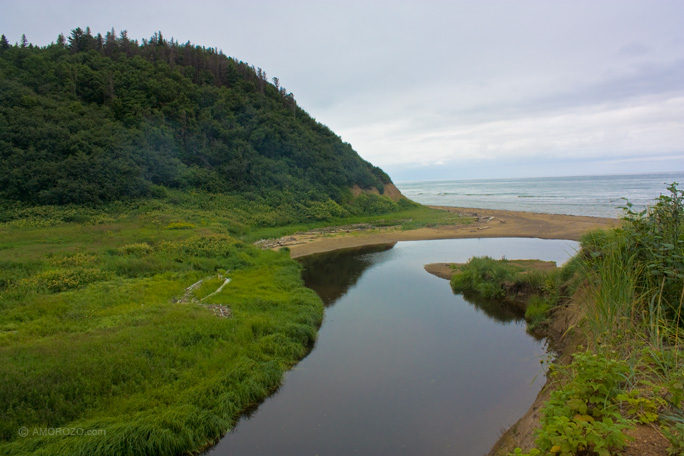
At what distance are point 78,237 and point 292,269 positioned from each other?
12.9m

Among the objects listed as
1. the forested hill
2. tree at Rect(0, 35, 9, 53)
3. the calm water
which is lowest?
the calm water

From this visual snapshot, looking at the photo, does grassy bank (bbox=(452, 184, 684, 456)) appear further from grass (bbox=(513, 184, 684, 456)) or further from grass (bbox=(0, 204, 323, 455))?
grass (bbox=(0, 204, 323, 455))

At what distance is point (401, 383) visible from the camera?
9.98m

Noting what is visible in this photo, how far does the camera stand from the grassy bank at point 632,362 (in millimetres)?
3920

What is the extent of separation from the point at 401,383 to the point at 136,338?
285 inches

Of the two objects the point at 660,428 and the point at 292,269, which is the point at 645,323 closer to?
the point at 660,428

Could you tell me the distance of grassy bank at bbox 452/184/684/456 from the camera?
12.9 ft

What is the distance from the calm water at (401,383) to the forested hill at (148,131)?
92.4ft

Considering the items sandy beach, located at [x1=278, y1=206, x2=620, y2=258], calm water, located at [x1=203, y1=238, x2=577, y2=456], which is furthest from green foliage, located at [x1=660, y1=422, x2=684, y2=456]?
sandy beach, located at [x1=278, y1=206, x2=620, y2=258]

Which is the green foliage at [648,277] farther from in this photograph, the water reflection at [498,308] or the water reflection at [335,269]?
the water reflection at [335,269]

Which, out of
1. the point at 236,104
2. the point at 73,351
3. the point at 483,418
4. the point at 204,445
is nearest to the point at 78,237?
the point at 73,351

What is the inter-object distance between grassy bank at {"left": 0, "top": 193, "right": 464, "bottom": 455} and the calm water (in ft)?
2.76

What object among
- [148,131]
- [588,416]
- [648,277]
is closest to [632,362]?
[588,416]

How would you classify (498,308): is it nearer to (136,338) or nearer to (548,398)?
(548,398)
